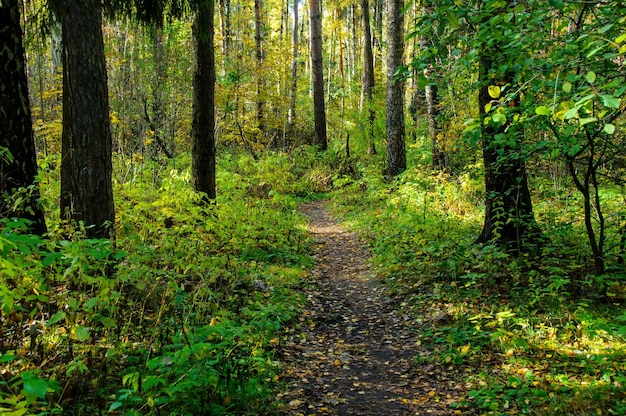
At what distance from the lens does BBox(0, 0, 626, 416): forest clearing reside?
313cm

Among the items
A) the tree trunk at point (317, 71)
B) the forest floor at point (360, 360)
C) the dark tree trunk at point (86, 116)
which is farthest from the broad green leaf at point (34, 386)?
the tree trunk at point (317, 71)

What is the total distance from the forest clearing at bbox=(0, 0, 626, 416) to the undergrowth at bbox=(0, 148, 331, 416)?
1.2 inches

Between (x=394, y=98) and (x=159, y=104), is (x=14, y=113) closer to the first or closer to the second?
(x=159, y=104)

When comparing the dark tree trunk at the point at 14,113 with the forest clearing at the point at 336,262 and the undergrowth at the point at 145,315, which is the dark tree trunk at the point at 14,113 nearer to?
the forest clearing at the point at 336,262

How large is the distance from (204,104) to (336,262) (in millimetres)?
3825

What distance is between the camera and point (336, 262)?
8445mm

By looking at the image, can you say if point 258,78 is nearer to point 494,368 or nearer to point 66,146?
point 66,146

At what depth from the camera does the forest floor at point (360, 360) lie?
386cm

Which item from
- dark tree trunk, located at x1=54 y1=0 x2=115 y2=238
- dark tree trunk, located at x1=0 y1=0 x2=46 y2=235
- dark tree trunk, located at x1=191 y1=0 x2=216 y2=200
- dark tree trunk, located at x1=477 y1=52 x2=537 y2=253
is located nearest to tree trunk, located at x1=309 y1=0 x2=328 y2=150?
dark tree trunk, located at x1=191 y1=0 x2=216 y2=200

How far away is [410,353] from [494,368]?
3.02 feet

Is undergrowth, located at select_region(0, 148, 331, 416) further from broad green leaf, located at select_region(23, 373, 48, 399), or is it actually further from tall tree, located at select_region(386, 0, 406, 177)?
tall tree, located at select_region(386, 0, 406, 177)

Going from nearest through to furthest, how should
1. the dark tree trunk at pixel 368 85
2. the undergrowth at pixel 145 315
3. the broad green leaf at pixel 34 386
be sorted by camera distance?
1. the broad green leaf at pixel 34 386
2. the undergrowth at pixel 145 315
3. the dark tree trunk at pixel 368 85

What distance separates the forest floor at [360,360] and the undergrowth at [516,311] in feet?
0.52

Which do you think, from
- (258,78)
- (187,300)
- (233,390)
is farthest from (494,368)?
(258,78)
